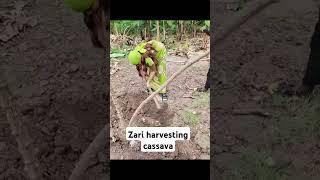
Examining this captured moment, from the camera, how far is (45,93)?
1.03 m

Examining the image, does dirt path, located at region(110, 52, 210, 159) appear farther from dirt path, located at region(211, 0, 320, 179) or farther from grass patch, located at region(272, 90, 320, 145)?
grass patch, located at region(272, 90, 320, 145)

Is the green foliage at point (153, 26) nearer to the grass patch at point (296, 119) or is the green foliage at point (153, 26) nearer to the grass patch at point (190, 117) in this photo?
the grass patch at point (190, 117)

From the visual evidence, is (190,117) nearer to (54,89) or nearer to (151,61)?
(151,61)

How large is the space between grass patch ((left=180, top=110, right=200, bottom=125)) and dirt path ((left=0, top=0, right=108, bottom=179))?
19 centimetres

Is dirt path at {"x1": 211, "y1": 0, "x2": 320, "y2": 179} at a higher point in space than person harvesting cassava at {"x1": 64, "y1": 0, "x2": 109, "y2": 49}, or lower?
lower

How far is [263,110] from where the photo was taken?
103 cm

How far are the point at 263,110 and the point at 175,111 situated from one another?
225 mm

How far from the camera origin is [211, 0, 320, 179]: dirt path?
3.33 ft

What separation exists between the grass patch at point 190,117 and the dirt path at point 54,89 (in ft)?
0.61

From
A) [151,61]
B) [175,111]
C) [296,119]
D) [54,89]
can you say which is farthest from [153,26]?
[296,119]

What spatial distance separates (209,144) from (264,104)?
18cm

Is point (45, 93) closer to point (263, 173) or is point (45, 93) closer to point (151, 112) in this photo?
point (151, 112)

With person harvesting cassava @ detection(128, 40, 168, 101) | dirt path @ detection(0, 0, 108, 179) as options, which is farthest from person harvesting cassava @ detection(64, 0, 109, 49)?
dirt path @ detection(0, 0, 108, 179)

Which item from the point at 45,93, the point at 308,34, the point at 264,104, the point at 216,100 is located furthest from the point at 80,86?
the point at 308,34
